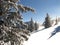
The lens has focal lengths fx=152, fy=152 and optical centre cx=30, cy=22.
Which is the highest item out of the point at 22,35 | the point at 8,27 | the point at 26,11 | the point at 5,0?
the point at 5,0

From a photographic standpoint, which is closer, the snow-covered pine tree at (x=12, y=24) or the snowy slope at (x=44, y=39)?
the snow-covered pine tree at (x=12, y=24)

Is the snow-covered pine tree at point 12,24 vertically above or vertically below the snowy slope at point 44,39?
above

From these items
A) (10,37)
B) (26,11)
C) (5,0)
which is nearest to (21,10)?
(26,11)

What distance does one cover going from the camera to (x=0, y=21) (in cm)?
1161

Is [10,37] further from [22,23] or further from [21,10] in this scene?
[21,10]

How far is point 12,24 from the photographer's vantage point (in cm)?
1196

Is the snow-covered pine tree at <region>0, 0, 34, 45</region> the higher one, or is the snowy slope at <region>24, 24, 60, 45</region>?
the snow-covered pine tree at <region>0, 0, 34, 45</region>

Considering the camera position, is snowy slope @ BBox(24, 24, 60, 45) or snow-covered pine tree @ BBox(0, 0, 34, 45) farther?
snowy slope @ BBox(24, 24, 60, 45)

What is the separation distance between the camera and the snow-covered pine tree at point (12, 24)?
1100cm

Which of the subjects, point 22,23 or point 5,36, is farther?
point 22,23

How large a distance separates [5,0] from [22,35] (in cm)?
307

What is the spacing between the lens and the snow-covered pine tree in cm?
1100

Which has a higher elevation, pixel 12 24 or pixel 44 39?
pixel 12 24

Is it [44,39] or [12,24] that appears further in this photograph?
[44,39]
